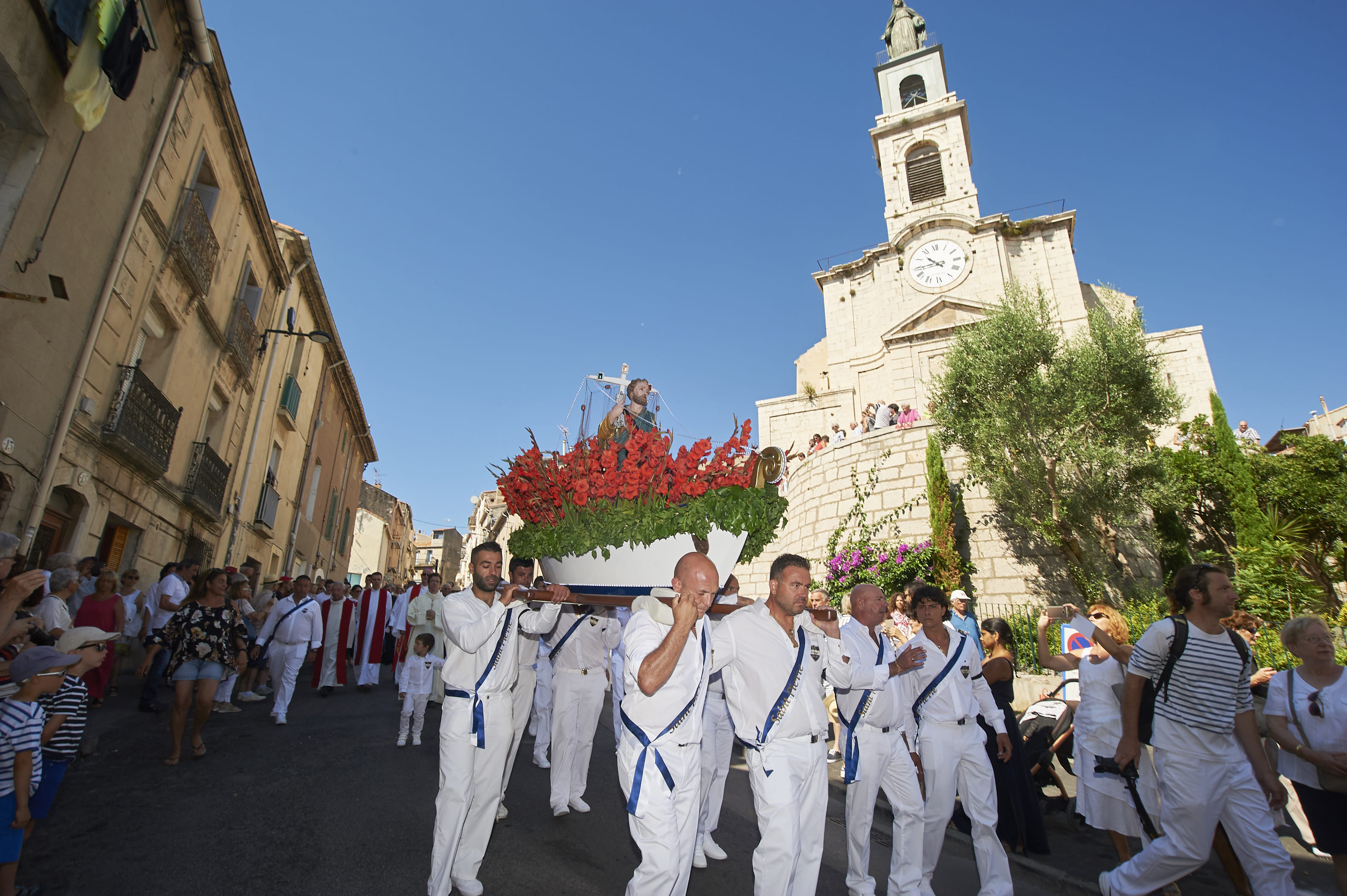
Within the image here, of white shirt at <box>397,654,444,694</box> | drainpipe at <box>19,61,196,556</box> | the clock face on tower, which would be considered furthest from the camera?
the clock face on tower

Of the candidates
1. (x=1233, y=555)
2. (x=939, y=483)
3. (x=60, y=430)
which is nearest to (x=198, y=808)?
(x=60, y=430)

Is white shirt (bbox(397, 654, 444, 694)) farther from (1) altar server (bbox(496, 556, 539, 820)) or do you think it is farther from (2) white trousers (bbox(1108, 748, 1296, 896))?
(2) white trousers (bbox(1108, 748, 1296, 896))

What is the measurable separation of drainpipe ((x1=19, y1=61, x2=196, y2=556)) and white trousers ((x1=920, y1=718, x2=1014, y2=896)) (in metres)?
9.80

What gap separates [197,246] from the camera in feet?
38.5

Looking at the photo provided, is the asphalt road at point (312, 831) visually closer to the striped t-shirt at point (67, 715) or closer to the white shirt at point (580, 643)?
the striped t-shirt at point (67, 715)

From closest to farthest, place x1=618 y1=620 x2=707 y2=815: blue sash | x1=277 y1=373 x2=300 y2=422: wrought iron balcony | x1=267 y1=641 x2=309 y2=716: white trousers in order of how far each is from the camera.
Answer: x1=618 y1=620 x2=707 y2=815: blue sash, x1=267 y1=641 x2=309 y2=716: white trousers, x1=277 y1=373 x2=300 y2=422: wrought iron balcony

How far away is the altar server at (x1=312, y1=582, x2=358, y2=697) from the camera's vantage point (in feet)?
35.6

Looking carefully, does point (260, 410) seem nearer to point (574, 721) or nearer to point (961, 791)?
point (574, 721)

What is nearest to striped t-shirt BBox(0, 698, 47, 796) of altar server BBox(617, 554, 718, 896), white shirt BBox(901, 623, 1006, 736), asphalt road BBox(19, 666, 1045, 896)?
asphalt road BBox(19, 666, 1045, 896)

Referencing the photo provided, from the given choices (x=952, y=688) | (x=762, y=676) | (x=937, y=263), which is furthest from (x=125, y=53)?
(x=937, y=263)

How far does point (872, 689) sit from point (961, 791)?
117 centimetres

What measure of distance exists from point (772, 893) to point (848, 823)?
4.64ft

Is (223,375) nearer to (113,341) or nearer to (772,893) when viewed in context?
(113,341)

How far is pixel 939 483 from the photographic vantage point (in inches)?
616
